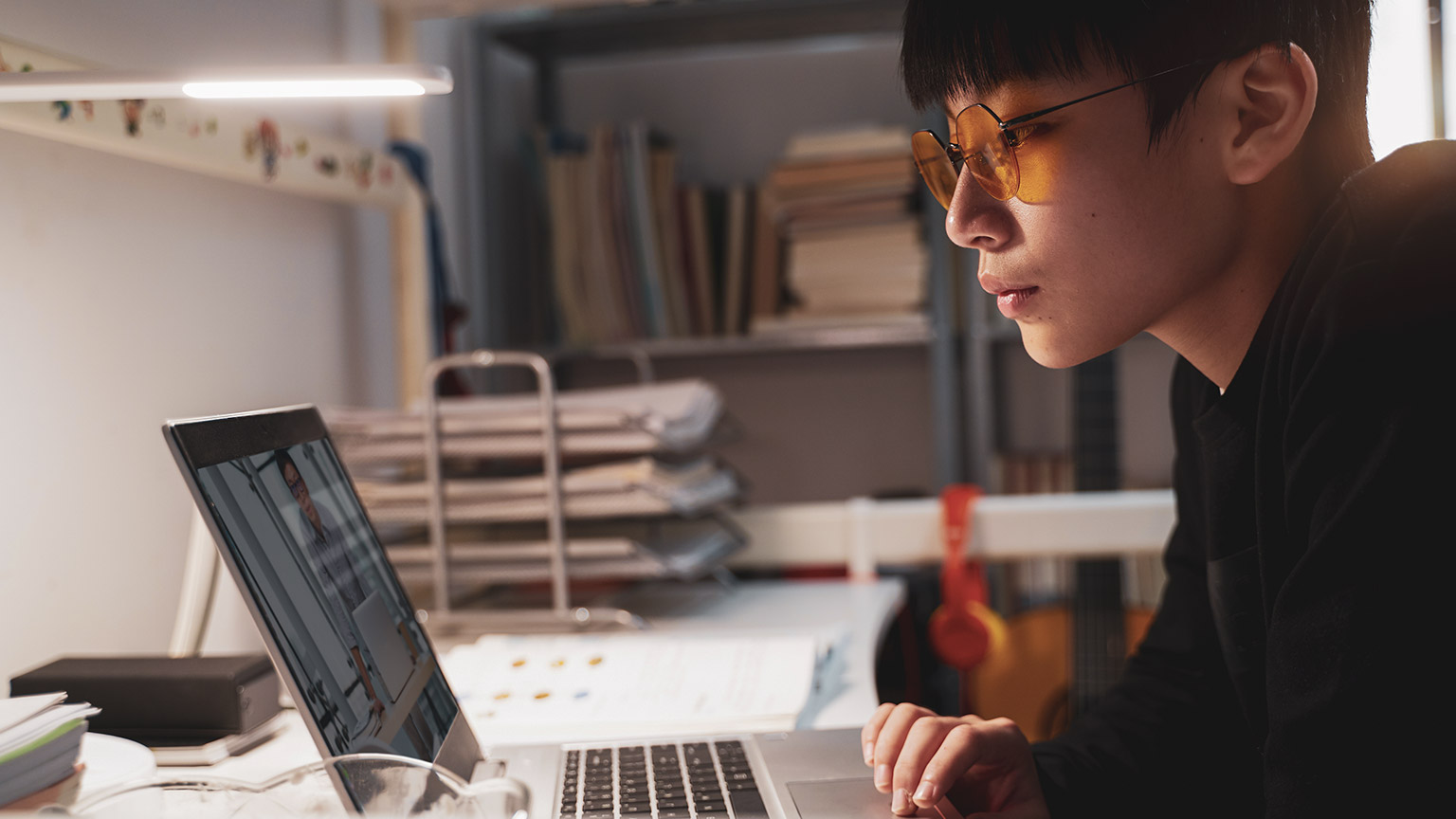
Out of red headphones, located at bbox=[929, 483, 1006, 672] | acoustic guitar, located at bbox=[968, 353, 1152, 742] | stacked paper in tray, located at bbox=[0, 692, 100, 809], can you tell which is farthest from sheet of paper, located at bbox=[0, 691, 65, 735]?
acoustic guitar, located at bbox=[968, 353, 1152, 742]

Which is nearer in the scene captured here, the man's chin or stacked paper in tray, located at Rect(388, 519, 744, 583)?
the man's chin

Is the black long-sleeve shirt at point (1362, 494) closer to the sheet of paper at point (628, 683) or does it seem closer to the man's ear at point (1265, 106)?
the man's ear at point (1265, 106)

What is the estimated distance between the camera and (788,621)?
1.38 meters

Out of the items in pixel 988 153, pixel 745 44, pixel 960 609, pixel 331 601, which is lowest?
pixel 960 609

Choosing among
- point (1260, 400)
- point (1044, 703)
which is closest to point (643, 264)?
point (1044, 703)

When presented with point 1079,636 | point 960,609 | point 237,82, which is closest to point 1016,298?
point 237,82

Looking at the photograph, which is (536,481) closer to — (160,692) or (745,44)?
(160,692)

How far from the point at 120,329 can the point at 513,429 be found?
433 mm

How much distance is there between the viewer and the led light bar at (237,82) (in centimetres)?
68

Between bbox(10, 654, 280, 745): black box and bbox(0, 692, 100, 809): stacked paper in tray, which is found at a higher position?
bbox(0, 692, 100, 809): stacked paper in tray

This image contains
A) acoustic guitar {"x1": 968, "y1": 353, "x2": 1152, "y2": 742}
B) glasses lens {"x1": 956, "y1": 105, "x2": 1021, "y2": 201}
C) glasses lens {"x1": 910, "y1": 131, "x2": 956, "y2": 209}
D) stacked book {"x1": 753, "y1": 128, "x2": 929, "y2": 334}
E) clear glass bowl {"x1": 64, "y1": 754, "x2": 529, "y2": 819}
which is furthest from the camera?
stacked book {"x1": 753, "y1": 128, "x2": 929, "y2": 334}

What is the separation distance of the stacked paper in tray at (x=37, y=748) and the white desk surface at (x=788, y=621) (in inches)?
7.5

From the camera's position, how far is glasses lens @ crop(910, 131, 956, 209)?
0.88 metres

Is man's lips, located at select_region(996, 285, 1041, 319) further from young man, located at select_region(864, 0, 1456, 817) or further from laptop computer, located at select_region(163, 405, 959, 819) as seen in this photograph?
laptop computer, located at select_region(163, 405, 959, 819)
